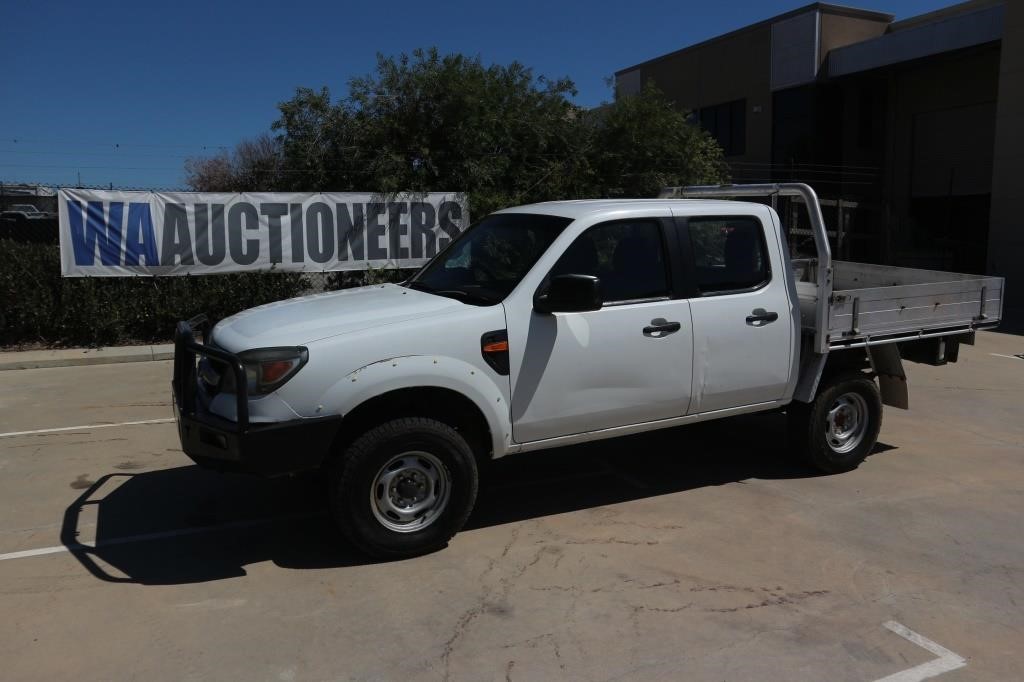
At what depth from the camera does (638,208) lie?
206 inches

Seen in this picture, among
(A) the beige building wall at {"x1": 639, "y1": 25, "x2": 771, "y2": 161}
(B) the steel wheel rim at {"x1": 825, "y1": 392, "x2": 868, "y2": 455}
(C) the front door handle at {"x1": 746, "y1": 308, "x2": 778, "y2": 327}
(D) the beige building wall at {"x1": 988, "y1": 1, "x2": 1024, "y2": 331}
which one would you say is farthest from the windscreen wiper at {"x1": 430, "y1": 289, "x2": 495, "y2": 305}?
(A) the beige building wall at {"x1": 639, "y1": 25, "x2": 771, "y2": 161}

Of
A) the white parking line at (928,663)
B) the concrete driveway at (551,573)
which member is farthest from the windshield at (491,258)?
the white parking line at (928,663)

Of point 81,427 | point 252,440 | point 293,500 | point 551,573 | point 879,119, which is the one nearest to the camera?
point 252,440

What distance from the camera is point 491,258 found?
518 centimetres

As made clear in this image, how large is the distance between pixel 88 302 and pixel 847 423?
1043 centimetres

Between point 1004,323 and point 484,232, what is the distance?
14430 mm

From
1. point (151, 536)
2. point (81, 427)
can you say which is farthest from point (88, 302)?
point (151, 536)

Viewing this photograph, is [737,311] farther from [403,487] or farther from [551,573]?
[403,487]

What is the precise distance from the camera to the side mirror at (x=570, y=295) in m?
4.50

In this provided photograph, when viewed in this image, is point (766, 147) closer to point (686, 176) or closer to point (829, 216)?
point (829, 216)

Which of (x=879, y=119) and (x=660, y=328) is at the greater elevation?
(x=879, y=119)

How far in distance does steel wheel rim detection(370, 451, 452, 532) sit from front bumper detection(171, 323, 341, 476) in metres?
0.37

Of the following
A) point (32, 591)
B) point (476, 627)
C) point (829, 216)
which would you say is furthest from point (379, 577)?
point (829, 216)

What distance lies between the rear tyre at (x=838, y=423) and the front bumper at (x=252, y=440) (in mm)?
3589
